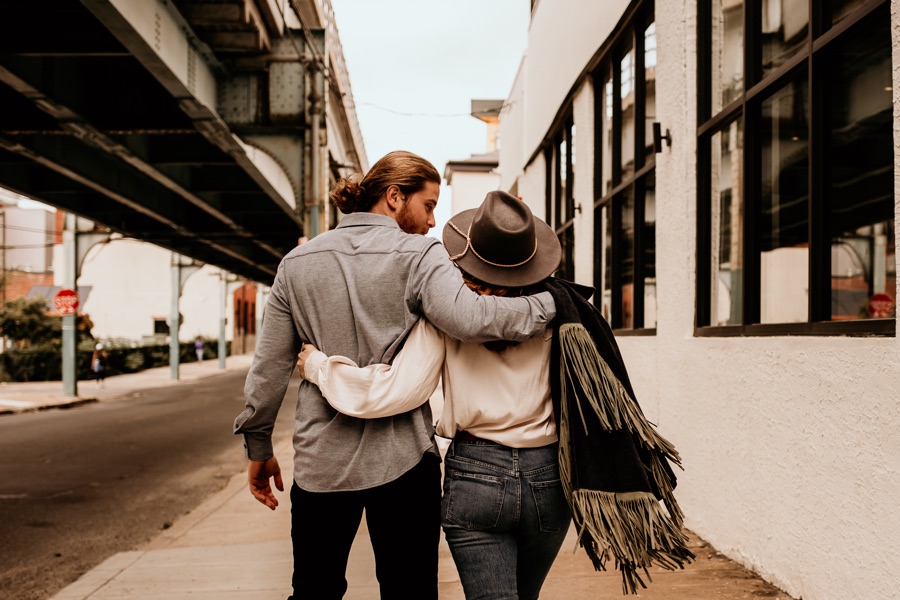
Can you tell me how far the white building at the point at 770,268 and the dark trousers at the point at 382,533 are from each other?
183 cm

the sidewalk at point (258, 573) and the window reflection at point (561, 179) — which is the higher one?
the window reflection at point (561, 179)

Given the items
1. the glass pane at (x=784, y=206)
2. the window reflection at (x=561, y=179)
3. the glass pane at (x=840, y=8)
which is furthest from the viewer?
the window reflection at (x=561, y=179)

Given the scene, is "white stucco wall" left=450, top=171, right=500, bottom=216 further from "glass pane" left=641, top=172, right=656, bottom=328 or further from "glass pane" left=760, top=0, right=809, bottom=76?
"glass pane" left=760, top=0, right=809, bottom=76

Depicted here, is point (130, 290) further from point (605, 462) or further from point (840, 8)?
point (605, 462)

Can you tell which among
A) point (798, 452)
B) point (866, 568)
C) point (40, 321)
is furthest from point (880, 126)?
point (40, 321)

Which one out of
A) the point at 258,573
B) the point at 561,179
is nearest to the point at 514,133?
the point at 561,179

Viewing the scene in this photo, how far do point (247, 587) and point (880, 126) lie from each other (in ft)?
14.8

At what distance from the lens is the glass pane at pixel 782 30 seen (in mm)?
4344

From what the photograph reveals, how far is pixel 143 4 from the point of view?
8453 millimetres

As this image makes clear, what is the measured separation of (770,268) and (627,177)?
286 cm

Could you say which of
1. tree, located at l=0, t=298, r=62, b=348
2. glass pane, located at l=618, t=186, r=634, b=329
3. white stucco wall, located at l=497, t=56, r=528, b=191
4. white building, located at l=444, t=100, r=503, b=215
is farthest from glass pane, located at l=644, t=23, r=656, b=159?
tree, located at l=0, t=298, r=62, b=348

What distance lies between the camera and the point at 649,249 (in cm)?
734

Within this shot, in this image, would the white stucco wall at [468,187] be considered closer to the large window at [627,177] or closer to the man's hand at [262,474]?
the large window at [627,177]

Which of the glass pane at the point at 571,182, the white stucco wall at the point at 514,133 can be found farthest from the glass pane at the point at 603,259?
the white stucco wall at the point at 514,133
